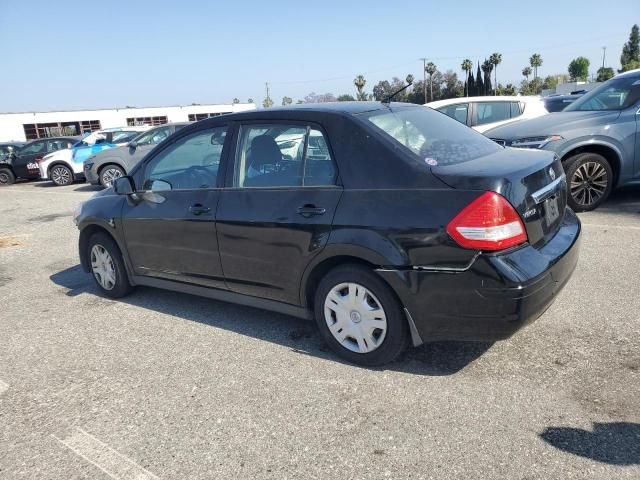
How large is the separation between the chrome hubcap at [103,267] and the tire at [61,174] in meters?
12.5

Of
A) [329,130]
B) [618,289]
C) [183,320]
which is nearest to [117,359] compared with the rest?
[183,320]

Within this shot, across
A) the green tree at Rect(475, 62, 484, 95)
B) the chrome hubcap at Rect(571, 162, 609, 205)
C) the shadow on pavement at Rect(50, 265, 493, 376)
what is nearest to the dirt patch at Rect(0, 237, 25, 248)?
the shadow on pavement at Rect(50, 265, 493, 376)

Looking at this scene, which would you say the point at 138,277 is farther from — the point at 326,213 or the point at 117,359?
the point at 326,213

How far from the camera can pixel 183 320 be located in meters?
4.45

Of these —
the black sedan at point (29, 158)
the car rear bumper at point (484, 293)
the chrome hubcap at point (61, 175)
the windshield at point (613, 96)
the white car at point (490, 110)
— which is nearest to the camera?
the car rear bumper at point (484, 293)

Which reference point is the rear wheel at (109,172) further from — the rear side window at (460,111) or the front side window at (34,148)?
the rear side window at (460,111)

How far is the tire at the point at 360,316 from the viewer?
3152 millimetres

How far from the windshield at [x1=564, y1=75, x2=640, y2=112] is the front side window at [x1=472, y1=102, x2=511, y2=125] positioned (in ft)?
6.74

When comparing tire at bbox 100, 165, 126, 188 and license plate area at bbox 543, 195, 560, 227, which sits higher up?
license plate area at bbox 543, 195, 560, 227

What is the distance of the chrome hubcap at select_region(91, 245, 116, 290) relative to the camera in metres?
5.04

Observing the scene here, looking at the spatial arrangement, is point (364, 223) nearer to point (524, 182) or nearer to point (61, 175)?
point (524, 182)

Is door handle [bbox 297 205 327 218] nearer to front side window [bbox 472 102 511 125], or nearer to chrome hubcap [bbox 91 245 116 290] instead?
chrome hubcap [bbox 91 245 116 290]

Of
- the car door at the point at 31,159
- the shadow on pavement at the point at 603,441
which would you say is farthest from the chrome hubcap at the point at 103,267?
the car door at the point at 31,159

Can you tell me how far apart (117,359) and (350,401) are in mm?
1843
